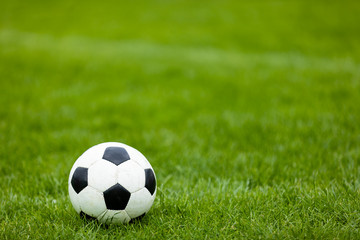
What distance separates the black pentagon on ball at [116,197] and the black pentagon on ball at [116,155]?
0.66ft

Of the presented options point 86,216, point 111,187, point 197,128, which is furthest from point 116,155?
point 197,128

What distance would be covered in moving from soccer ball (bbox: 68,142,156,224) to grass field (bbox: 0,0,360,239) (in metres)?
0.15

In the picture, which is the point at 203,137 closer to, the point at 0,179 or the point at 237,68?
the point at 0,179

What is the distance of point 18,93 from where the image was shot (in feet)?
20.8

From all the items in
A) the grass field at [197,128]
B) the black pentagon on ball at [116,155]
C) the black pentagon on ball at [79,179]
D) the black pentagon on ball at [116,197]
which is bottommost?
the grass field at [197,128]

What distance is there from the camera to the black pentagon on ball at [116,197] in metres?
2.40

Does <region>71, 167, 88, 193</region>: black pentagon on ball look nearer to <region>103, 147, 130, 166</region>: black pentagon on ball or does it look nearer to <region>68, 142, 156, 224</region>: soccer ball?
<region>68, 142, 156, 224</region>: soccer ball

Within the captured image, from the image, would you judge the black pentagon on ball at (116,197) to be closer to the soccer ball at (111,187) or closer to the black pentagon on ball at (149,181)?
the soccer ball at (111,187)

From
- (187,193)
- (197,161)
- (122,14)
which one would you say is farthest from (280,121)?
(122,14)

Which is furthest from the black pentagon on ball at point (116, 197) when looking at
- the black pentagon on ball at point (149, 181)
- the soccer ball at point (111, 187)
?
the black pentagon on ball at point (149, 181)

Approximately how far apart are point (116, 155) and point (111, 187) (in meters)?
0.27

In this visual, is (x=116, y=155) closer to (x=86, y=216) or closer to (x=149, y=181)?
(x=149, y=181)

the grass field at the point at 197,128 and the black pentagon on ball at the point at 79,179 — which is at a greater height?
the black pentagon on ball at the point at 79,179

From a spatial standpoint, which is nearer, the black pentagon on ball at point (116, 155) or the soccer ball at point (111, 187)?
the soccer ball at point (111, 187)
